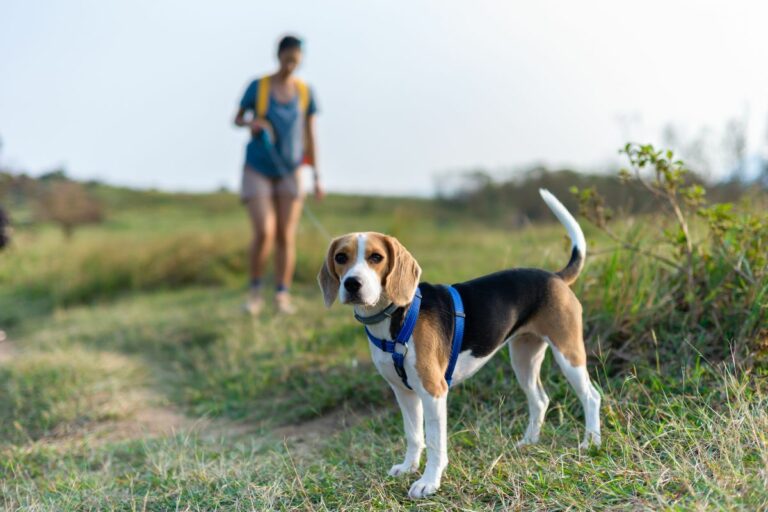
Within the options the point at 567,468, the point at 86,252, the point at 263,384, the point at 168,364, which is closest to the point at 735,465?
the point at 567,468

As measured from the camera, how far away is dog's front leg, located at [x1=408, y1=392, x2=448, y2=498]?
2984 mm

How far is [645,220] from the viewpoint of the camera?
4922 millimetres

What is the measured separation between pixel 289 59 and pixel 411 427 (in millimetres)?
4444

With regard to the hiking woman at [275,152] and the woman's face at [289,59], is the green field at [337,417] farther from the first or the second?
the woman's face at [289,59]

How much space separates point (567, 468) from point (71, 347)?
17.4ft

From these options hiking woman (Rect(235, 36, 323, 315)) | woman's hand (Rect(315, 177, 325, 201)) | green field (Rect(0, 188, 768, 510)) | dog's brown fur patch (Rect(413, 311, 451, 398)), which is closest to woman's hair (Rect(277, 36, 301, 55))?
hiking woman (Rect(235, 36, 323, 315))

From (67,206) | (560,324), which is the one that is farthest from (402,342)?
(67,206)

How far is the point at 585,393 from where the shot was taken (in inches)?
132

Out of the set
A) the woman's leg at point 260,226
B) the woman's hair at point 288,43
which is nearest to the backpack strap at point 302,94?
the woman's hair at point 288,43

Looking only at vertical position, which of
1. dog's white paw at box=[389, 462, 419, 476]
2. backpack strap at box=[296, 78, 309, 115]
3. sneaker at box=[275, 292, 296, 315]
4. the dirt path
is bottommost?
the dirt path

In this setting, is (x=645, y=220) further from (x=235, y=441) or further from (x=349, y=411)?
(x=235, y=441)

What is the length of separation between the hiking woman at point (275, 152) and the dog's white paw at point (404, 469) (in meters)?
3.93

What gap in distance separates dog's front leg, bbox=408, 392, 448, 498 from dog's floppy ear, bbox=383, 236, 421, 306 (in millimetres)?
434

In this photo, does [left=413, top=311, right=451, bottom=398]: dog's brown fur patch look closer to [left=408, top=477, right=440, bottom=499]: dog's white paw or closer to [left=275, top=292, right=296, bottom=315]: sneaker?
[left=408, top=477, right=440, bottom=499]: dog's white paw
